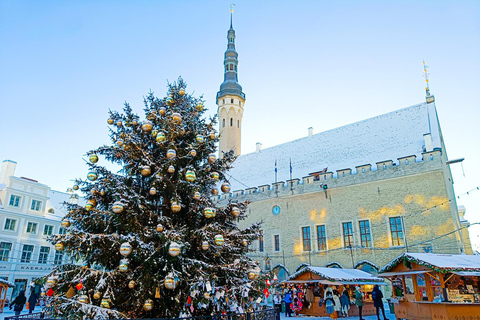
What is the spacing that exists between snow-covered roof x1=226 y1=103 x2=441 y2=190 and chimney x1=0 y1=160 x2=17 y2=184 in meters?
16.6

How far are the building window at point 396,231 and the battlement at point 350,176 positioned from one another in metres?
2.56

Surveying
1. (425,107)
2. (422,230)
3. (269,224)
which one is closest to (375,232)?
(422,230)

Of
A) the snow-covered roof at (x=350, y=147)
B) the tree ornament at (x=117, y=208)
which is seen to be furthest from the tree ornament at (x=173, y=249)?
the snow-covered roof at (x=350, y=147)

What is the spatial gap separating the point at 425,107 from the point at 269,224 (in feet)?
→ 45.0

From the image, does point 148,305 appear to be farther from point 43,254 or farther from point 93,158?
point 43,254

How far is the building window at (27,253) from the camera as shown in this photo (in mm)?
24000

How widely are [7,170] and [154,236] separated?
2404 cm

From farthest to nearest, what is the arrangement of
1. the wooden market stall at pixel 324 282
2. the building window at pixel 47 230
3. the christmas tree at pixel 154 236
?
the building window at pixel 47 230 < the wooden market stall at pixel 324 282 < the christmas tree at pixel 154 236

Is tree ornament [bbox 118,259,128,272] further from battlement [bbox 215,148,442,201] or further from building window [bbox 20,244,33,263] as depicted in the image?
building window [bbox 20,244,33,263]

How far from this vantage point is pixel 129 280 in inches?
259

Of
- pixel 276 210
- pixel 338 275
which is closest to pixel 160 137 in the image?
pixel 338 275

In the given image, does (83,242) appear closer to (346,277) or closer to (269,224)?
(346,277)

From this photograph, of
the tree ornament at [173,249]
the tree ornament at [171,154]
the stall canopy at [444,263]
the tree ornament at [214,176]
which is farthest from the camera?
the stall canopy at [444,263]

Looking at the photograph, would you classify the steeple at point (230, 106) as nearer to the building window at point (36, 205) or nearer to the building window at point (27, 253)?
the building window at point (36, 205)
